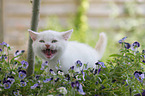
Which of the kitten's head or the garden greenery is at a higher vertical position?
the kitten's head

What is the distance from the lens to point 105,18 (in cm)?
407

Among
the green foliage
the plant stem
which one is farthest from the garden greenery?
the green foliage

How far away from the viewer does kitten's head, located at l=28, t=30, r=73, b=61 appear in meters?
0.99

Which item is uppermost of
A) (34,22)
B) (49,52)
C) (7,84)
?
(34,22)

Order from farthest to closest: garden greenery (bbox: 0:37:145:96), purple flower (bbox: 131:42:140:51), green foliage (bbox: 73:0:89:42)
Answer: green foliage (bbox: 73:0:89:42) < purple flower (bbox: 131:42:140:51) < garden greenery (bbox: 0:37:145:96)

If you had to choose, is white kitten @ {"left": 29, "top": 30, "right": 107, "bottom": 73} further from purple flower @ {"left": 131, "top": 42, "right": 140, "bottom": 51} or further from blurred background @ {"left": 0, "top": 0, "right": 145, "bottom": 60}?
blurred background @ {"left": 0, "top": 0, "right": 145, "bottom": 60}

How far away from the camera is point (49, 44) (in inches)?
38.6

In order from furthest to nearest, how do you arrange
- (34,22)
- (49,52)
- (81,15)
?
1. (81,15)
2. (34,22)
3. (49,52)

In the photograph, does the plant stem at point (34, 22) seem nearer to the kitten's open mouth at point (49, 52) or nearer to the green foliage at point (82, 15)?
the kitten's open mouth at point (49, 52)

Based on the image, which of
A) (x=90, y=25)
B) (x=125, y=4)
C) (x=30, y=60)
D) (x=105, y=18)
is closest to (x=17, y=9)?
(x=90, y=25)

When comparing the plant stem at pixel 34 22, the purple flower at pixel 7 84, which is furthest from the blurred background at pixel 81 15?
the purple flower at pixel 7 84

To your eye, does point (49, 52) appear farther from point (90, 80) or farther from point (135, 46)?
point (135, 46)

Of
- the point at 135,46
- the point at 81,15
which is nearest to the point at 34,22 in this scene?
the point at 135,46

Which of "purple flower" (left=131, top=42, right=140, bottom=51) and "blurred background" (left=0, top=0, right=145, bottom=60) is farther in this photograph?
"blurred background" (left=0, top=0, right=145, bottom=60)
